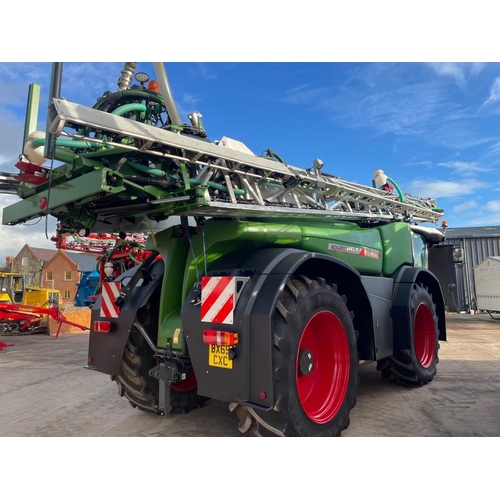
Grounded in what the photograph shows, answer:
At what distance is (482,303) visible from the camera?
50.8 ft

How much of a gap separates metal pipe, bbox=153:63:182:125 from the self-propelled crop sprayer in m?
0.02

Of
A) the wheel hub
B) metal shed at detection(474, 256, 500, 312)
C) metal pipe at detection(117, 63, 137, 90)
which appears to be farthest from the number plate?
metal shed at detection(474, 256, 500, 312)

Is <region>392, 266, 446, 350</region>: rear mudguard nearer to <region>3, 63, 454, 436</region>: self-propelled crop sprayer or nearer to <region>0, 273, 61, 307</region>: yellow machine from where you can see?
<region>3, 63, 454, 436</region>: self-propelled crop sprayer

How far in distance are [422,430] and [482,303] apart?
14.2 m

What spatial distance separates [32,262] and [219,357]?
4965 cm

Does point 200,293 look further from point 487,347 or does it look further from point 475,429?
point 487,347

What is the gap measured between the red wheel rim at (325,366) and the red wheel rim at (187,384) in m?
1.22

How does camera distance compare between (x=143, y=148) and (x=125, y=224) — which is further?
(x=125, y=224)

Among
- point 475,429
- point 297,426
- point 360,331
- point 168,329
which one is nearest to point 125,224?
point 168,329

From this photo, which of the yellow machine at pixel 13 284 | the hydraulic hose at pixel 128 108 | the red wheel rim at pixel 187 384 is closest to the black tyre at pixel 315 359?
the red wheel rim at pixel 187 384

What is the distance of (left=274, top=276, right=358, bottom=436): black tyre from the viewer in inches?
111

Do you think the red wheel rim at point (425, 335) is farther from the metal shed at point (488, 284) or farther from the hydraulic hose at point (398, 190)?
the metal shed at point (488, 284)

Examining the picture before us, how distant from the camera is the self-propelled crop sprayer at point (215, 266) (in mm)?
2758

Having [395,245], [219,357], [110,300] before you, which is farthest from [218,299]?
[395,245]
